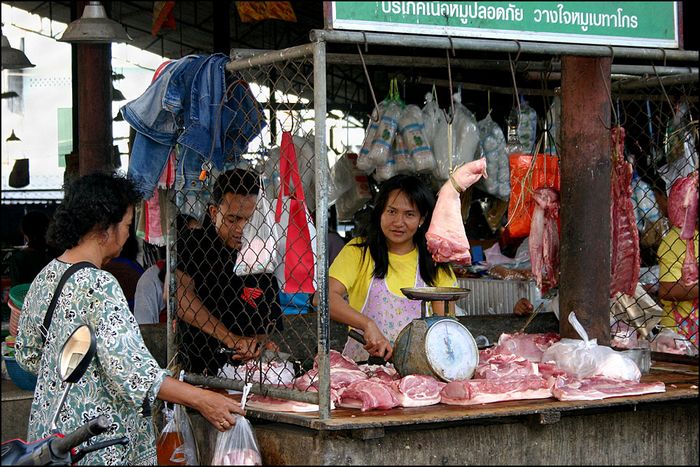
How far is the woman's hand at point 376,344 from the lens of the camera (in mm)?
4285

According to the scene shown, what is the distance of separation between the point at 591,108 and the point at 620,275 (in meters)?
0.91

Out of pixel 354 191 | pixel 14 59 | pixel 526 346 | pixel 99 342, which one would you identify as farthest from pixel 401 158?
pixel 14 59

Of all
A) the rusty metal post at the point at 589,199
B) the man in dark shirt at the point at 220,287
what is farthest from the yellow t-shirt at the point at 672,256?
the man in dark shirt at the point at 220,287

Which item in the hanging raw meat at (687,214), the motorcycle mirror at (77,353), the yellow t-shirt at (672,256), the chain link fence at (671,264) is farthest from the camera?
the yellow t-shirt at (672,256)

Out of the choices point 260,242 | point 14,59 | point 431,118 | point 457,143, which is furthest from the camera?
point 14,59

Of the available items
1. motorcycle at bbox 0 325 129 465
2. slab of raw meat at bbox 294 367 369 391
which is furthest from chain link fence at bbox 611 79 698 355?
motorcycle at bbox 0 325 129 465

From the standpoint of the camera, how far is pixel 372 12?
3.69m

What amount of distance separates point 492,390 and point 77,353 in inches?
75.5

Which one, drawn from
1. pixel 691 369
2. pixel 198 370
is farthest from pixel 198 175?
pixel 691 369

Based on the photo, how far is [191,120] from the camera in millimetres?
4406

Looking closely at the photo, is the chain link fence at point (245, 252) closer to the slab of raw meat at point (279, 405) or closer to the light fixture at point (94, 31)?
the slab of raw meat at point (279, 405)

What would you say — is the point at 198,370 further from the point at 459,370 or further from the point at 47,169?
the point at 47,169

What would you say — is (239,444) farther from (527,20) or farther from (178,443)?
(527,20)

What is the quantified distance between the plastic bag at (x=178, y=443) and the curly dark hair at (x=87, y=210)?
887 millimetres
